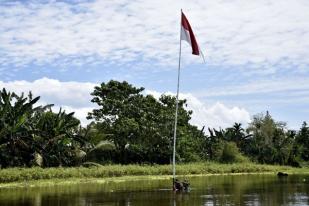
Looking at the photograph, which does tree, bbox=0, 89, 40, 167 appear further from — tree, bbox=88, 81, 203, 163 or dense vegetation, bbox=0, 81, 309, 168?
tree, bbox=88, 81, 203, 163

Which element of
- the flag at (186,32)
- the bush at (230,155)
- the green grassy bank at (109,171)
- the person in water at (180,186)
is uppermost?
the flag at (186,32)

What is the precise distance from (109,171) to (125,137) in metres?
14.9

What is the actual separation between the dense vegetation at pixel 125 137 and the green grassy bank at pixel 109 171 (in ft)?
15.8

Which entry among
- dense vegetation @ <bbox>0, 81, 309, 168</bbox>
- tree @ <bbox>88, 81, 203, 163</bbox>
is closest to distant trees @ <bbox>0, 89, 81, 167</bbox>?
dense vegetation @ <bbox>0, 81, 309, 168</bbox>

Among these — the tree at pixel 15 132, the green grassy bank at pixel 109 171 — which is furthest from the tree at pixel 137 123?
the tree at pixel 15 132

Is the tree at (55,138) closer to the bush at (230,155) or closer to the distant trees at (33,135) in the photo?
the distant trees at (33,135)

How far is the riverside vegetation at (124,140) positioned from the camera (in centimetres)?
4706

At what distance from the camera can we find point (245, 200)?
84.5 ft

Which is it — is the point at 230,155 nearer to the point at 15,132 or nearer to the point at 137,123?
the point at 137,123

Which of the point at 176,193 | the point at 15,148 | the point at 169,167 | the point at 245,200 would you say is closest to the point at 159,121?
the point at 169,167

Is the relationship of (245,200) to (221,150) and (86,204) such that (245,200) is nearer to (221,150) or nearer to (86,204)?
(86,204)

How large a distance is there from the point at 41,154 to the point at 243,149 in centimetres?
4448

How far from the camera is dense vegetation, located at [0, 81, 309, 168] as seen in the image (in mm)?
48281

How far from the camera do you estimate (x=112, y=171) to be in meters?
49.4
